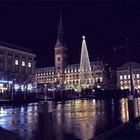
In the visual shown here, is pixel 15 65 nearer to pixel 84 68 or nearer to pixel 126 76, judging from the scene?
pixel 84 68

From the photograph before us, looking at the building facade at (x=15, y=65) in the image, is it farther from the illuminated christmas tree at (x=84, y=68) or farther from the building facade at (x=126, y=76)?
the building facade at (x=126, y=76)

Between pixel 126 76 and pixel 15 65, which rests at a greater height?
pixel 15 65

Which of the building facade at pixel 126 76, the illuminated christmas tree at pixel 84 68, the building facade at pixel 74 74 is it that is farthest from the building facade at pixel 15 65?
the building facade at pixel 126 76

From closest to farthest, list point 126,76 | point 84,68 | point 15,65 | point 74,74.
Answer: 1. point 84,68
2. point 15,65
3. point 126,76
4. point 74,74

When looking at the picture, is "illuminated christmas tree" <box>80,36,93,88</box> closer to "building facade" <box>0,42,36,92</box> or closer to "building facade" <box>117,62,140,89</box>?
"building facade" <box>0,42,36,92</box>

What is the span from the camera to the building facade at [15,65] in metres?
103

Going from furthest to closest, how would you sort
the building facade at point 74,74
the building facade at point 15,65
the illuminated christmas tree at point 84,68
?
the building facade at point 74,74
the building facade at point 15,65
the illuminated christmas tree at point 84,68

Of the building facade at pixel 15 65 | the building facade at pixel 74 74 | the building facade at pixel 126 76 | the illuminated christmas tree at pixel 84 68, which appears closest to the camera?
the illuminated christmas tree at pixel 84 68

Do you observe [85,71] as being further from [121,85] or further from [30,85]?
[121,85]

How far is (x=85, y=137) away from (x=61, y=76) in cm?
17156

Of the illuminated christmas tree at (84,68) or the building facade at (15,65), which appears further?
the building facade at (15,65)

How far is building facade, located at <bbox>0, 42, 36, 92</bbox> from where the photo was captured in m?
103

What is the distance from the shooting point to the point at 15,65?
111 m

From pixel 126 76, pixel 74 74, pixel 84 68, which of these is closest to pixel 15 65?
pixel 84 68
